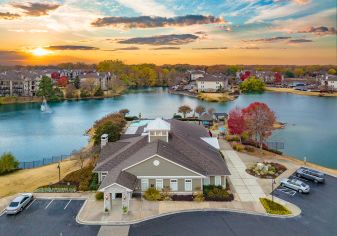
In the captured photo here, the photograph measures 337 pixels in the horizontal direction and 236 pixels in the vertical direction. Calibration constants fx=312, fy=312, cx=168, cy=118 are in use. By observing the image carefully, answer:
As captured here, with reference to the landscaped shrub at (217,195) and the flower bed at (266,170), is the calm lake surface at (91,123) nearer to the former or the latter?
the flower bed at (266,170)

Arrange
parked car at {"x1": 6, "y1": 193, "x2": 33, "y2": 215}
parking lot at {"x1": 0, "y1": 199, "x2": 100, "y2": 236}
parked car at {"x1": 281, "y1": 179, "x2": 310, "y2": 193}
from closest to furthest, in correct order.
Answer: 1. parking lot at {"x1": 0, "y1": 199, "x2": 100, "y2": 236}
2. parked car at {"x1": 6, "y1": 193, "x2": 33, "y2": 215}
3. parked car at {"x1": 281, "y1": 179, "x2": 310, "y2": 193}

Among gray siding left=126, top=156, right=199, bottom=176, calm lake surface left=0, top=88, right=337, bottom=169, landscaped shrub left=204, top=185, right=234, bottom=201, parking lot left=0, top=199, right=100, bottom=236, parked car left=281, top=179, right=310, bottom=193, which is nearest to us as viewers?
parking lot left=0, top=199, right=100, bottom=236

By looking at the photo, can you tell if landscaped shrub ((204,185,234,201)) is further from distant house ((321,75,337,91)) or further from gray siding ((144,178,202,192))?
distant house ((321,75,337,91))

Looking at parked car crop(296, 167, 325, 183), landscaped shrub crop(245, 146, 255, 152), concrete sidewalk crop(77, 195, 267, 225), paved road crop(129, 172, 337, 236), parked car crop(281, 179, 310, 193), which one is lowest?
paved road crop(129, 172, 337, 236)

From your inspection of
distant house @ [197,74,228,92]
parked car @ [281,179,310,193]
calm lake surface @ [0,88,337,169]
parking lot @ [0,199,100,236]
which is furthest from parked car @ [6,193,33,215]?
distant house @ [197,74,228,92]

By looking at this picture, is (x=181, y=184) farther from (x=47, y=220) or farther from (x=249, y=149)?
(x=249, y=149)

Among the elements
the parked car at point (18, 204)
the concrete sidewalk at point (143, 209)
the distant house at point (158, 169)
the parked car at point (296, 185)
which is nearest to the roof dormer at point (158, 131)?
the distant house at point (158, 169)

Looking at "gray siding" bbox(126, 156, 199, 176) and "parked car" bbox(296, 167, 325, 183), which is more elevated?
"gray siding" bbox(126, 156, 199, 176)
